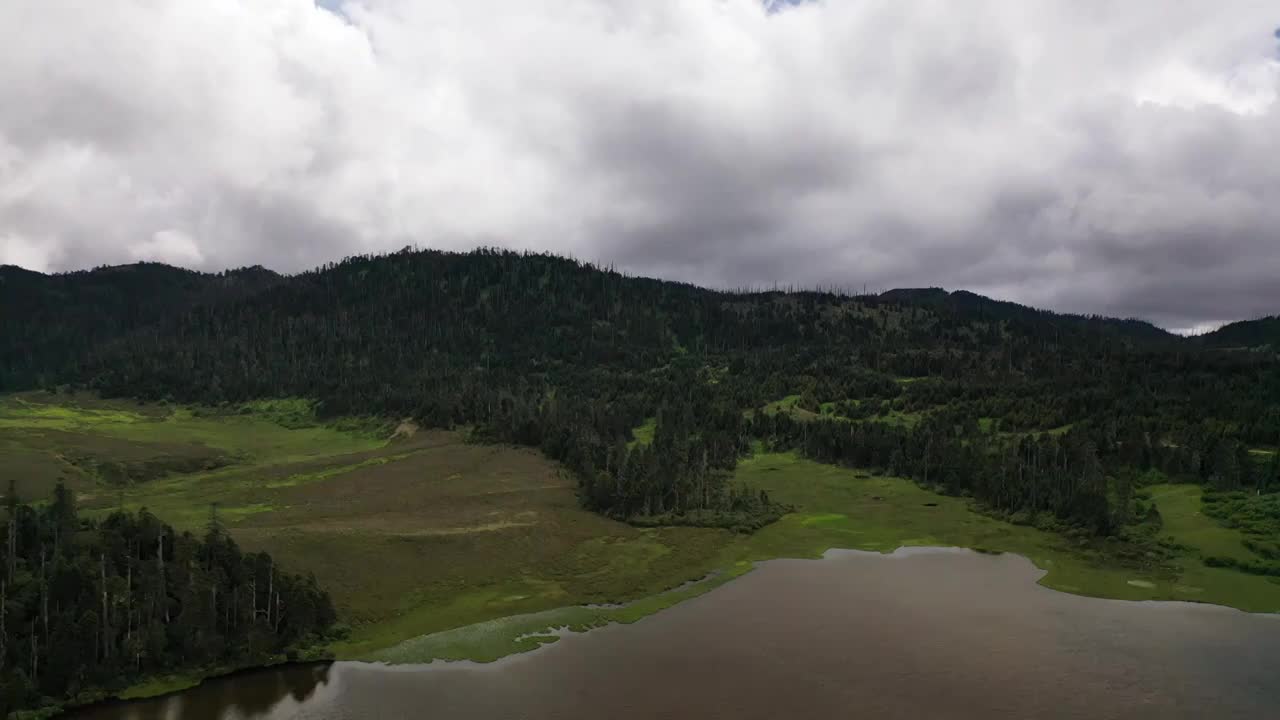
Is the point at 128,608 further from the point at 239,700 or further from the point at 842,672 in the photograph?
the point at 842,672

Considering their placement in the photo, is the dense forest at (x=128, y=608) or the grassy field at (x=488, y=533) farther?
the grassy field at (x=488, y=533)

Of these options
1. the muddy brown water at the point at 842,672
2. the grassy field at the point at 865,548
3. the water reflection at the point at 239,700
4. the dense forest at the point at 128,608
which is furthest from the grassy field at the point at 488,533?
the dense forest at the point at 128,608

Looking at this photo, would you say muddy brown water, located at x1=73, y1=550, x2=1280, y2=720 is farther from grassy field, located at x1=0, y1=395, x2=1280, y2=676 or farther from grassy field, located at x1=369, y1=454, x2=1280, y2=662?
grassy field, located at x1=0, y1=395, x2=1280, y2=676

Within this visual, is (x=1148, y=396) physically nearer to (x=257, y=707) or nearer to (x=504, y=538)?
(x=504, y=538)

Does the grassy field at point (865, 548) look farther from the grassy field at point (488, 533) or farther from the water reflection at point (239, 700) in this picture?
the water reflection at point (239, 700)

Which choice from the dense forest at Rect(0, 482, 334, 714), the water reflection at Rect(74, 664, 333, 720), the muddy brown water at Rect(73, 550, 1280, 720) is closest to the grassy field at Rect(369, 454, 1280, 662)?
the muddy brown water at Rect(73, 550, 1280, 720)

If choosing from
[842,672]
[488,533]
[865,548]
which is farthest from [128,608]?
[865,548]
